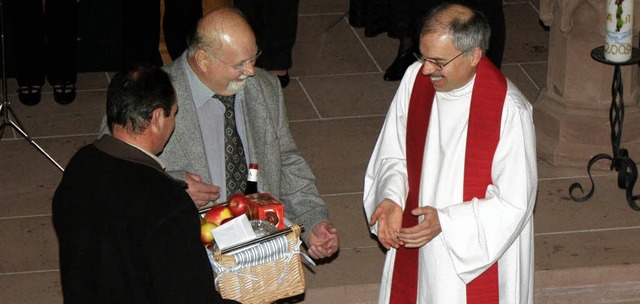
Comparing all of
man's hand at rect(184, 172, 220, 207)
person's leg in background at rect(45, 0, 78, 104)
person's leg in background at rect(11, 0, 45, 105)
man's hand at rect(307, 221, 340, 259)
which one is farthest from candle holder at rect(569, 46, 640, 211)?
person's leg in background at rect(11, 0, 45, 105)

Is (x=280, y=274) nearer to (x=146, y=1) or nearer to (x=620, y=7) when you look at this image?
(x=620, y=7)

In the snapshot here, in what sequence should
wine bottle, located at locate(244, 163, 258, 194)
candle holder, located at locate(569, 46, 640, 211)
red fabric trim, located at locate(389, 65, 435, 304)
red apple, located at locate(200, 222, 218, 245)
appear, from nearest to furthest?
1. red apple, located at locate(200, 222, 218, 245)
2. wine bottle, located at locate(244, 163, 258, 194)
3. red fabric trim, located at locate(389, 65, 435, 304)
4. candle holder, located at locate(569, 46, 640, 211)

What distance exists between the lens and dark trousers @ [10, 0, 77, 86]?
26.8 feet

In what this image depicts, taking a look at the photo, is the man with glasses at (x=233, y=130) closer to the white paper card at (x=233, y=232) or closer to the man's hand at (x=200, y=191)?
the man's hand at (x=200, y=191)

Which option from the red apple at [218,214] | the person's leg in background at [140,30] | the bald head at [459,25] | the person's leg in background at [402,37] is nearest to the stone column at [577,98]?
the person's leg in background at [402,37]

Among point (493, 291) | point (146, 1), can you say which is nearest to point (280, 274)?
point (493, 291)

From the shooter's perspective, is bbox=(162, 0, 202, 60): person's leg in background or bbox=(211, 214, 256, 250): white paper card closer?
bbox=(211, 214, 256, 250): white paper card

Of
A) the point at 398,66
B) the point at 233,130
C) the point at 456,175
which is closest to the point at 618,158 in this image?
the point at 398,66

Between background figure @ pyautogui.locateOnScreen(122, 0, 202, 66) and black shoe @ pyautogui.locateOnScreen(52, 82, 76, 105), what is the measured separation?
1.77ft

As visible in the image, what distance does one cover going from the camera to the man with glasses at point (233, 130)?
4633 mm

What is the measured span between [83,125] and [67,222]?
4.49m

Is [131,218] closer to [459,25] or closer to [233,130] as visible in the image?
[233,130]

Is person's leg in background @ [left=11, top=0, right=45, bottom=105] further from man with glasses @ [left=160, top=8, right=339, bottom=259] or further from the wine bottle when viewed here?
the wine bottle

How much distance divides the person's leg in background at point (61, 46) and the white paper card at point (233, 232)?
433cm
